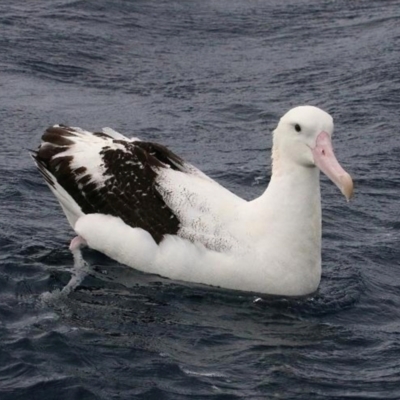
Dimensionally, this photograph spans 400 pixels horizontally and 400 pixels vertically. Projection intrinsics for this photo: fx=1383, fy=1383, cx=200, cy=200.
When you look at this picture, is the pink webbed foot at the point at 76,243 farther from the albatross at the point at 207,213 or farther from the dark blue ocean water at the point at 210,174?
the dark blue ocean water at the point at 210,174

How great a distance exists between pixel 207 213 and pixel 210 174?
324 cm

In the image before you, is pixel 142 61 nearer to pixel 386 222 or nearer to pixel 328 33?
pixel 328 33

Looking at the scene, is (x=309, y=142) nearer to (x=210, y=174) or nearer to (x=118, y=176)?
(x=118, y=176)

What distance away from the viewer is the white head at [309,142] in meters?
10.7

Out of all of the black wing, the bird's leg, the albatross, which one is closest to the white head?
the albatross

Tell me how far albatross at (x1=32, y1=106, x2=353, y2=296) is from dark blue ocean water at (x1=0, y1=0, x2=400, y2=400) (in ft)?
0.61

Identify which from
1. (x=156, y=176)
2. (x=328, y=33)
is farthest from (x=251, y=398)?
(x=328, y=33)

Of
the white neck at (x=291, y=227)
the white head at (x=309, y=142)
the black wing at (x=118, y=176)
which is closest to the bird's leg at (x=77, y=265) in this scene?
the black wing at (x=118, y=176)

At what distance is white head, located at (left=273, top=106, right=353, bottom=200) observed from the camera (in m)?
10.7

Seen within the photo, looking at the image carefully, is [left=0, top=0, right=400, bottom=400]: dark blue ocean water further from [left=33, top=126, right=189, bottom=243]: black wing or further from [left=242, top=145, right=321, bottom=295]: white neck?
[left=33, top=126, right=189, bottom=243]: black wing

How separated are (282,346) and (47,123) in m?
6.50

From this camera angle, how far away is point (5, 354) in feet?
31.4

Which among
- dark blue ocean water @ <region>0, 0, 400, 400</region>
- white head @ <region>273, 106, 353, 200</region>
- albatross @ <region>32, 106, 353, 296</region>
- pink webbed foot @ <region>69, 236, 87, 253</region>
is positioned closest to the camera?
dark blue ocean water @ <region>0, 0, 400, 400</region>

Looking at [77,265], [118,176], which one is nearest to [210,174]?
[118,176]
